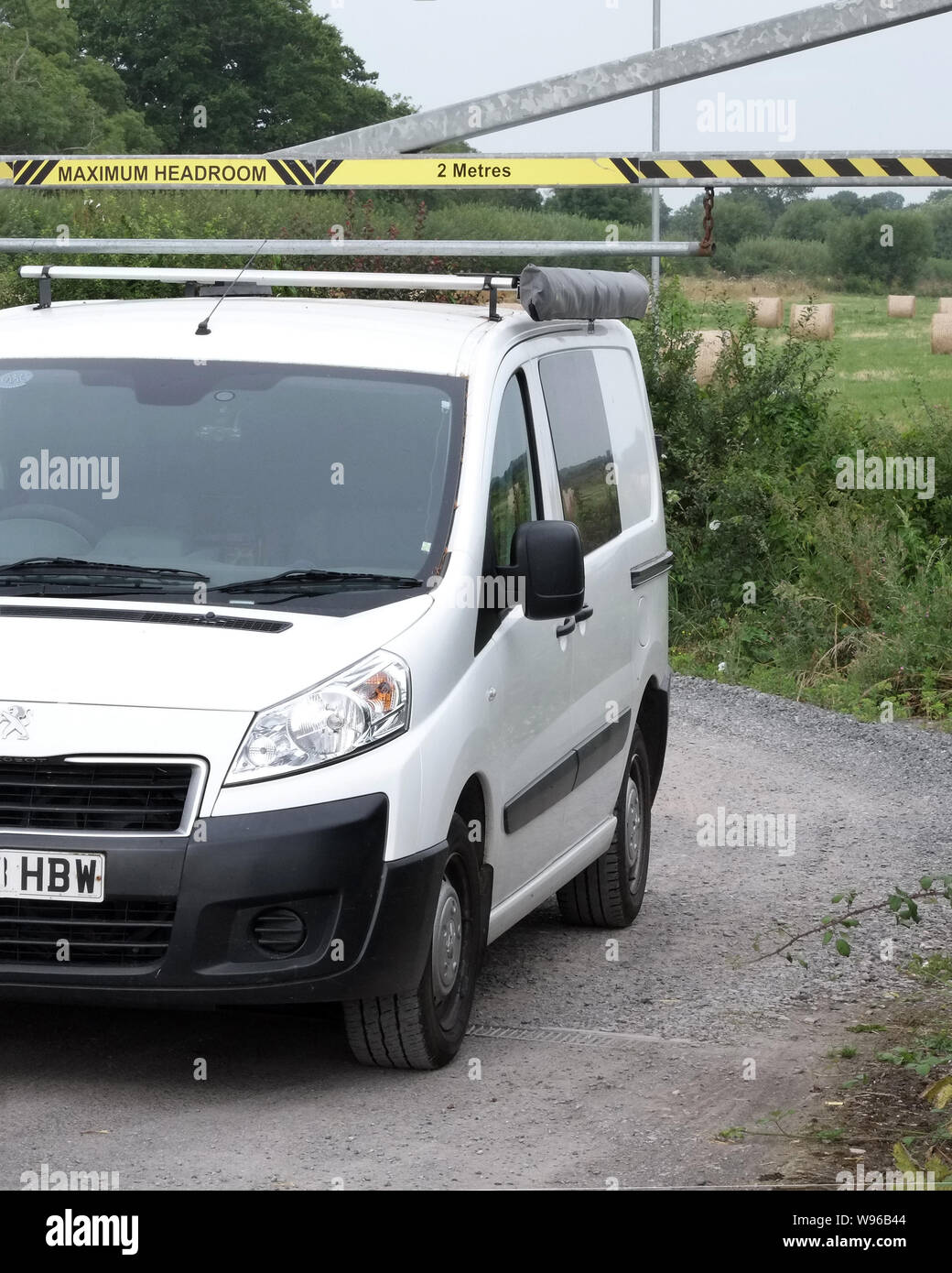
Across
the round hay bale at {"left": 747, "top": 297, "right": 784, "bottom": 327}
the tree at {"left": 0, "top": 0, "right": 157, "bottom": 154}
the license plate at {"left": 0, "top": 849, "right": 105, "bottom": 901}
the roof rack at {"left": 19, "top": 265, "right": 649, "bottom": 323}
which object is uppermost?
the tree at {"left": 0, "top": 0, "right": 157, "bottom": 154}

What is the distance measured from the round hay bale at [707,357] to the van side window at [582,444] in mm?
9588

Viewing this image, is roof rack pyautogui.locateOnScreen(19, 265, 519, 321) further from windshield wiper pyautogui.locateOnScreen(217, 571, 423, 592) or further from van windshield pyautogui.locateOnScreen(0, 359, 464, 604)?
windshield wiper pyautogui.locateOnScreen(217, 571, 423, 592)

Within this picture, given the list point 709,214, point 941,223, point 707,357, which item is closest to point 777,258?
point 941,223

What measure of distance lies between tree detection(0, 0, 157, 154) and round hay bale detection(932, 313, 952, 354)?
30.4m

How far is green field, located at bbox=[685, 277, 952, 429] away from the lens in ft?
59.9

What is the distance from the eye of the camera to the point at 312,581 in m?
5.67

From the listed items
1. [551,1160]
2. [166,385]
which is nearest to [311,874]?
[551,1160]

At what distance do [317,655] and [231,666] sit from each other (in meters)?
0.23

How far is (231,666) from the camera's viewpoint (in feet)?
16.9

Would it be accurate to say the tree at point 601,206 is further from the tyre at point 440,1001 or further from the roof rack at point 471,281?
the tyre at point 440,1001

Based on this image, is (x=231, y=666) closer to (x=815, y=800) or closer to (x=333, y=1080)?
(x=333, y=1080)

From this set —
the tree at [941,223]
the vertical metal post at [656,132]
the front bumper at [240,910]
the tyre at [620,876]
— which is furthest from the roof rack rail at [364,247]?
the tree at [941,223]

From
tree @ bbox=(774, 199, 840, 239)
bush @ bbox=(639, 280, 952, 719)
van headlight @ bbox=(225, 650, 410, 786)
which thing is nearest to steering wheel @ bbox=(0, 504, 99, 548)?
van headlight @ bbox=(225, 650, 410, 786)
